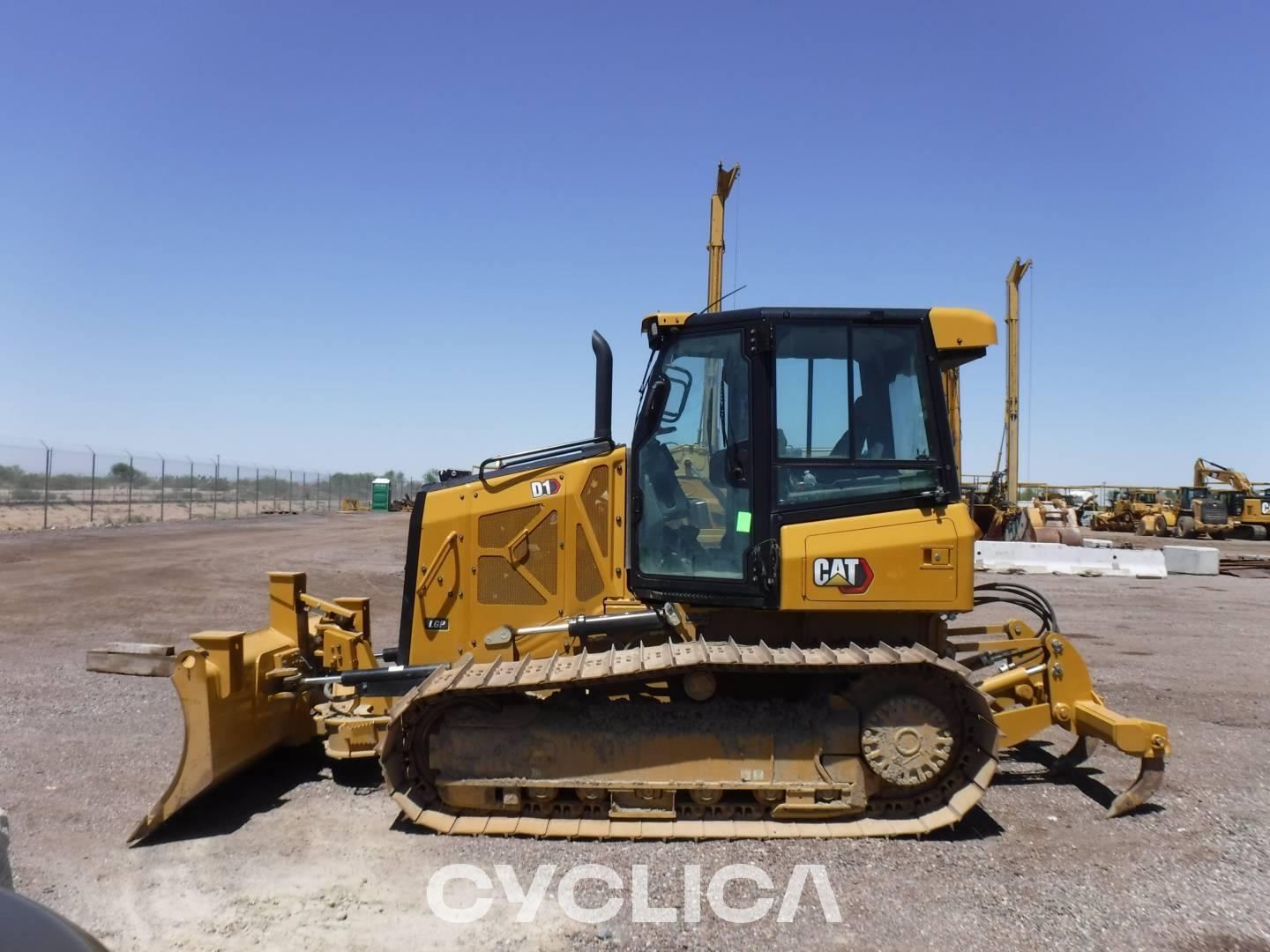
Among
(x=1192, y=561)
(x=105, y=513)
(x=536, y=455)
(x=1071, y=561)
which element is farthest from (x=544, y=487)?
(x=105, y=513)

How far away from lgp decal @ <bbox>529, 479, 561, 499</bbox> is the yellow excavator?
0.01 meters

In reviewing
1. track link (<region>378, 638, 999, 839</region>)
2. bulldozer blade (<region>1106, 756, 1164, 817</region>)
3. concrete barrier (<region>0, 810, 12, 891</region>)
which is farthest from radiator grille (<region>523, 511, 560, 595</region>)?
bulldozer blade (<region>1106, 756, 1164, 817</region>)

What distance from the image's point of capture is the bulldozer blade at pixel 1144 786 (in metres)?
5.29

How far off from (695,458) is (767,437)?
1.45 feet

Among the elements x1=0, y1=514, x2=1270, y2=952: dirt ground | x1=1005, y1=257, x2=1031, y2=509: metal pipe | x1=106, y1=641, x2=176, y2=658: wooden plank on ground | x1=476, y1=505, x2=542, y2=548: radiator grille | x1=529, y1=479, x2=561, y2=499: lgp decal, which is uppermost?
x1=1005, y1=257, x2=1031, y2=509: metal pipe

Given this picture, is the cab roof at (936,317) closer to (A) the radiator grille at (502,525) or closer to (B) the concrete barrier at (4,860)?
(A) the radiator grille at (502,525)

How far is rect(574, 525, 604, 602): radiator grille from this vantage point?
18.8 feet

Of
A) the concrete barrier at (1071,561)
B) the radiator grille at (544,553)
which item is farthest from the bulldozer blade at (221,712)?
the concrete barrier at (1071,561)

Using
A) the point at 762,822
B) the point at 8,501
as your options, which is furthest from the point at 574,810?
the point at 8,501

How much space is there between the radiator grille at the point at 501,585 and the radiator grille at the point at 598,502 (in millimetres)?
541

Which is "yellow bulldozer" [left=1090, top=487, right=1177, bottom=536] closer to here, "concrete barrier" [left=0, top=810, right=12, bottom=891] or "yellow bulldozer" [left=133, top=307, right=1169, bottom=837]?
"yellow bulldozer" [left=133, top=307, right=1169, bottom=837]

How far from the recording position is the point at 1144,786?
5.32m

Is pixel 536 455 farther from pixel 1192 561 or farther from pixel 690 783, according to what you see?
pixel 1192 561

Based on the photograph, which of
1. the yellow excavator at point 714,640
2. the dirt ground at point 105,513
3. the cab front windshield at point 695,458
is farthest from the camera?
the dirt ground at point 105,513
